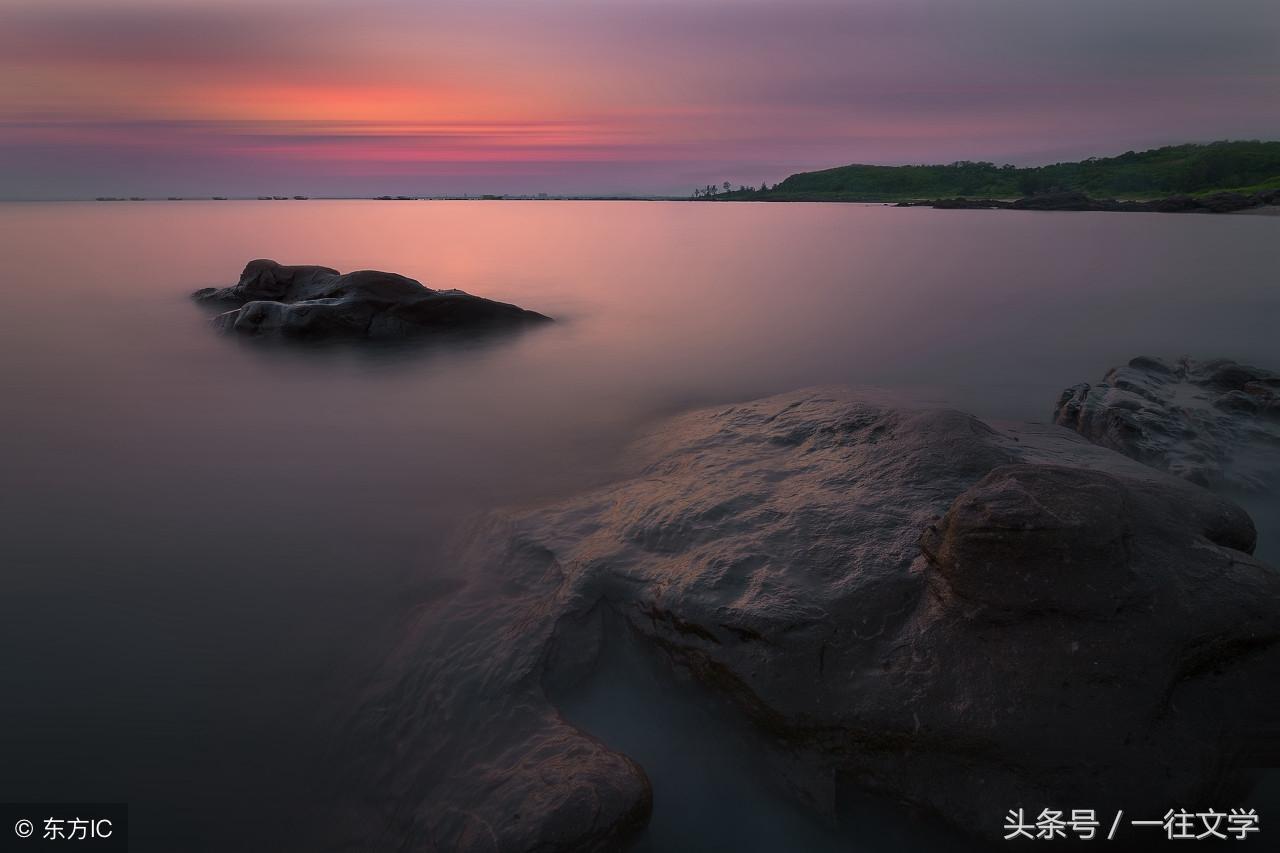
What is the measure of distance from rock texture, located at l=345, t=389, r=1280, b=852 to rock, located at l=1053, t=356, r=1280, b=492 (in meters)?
2.51

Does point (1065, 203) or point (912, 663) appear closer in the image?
point (912, 663)

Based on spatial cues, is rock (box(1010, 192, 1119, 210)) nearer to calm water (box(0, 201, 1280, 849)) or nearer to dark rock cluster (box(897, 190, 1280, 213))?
dark rock cluster (box(897, 190, 1280, 213))

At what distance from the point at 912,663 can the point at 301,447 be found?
663 centimetres

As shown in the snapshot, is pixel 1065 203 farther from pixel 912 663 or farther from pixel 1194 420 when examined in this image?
pixel 912 663

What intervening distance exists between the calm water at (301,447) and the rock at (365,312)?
851 mm

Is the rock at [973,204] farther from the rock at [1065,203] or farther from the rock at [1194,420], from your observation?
the rock at [1194,420]

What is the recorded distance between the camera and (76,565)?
5.07 metres

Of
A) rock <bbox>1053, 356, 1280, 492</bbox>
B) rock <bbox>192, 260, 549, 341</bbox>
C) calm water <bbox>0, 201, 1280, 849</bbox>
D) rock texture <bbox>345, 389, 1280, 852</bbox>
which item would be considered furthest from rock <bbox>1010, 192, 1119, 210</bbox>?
rock texture <bbox>345, 389, 1280, 852</bbox>

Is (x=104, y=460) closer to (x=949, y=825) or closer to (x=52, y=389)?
(x=52, y=389)

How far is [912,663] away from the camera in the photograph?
3.19m

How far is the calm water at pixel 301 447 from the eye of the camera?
11.8 ft

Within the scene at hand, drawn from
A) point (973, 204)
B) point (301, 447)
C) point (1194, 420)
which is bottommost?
point (301, 447)

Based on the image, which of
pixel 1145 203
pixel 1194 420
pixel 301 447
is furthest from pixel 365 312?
pixel 1145 203

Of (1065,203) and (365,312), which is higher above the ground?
(1065,203)
